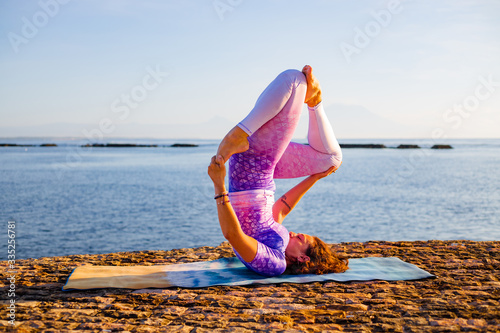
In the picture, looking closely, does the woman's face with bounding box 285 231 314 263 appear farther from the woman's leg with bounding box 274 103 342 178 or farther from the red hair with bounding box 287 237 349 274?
the woman's leg with bounding box 274 103 342 178

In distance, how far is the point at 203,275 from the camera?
4156 millimetres

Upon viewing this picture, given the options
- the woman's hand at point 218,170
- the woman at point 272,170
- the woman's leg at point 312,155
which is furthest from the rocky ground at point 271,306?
the woman's leg at point 312,155

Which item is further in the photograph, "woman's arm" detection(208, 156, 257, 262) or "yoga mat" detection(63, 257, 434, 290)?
"yoga mat" detection(63, 257, 434, 290)

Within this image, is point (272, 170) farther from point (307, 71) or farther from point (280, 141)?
→ point (307, 71)

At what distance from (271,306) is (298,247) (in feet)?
3.28

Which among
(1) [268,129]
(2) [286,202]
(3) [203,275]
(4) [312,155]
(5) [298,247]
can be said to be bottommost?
(3) [203,275]

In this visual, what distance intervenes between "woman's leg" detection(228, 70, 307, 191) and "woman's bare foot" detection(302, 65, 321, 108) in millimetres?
58

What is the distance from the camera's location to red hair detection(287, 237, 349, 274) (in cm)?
423

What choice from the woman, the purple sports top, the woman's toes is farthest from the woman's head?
the woman's toes

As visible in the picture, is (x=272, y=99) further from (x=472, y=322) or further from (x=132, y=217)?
(x=132, y=217)

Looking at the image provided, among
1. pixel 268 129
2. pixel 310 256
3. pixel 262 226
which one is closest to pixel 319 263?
pixel 310 256

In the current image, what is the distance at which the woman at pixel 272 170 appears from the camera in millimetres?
3598

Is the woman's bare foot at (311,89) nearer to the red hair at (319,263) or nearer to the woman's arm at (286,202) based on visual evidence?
the woman's arm at (286,202)

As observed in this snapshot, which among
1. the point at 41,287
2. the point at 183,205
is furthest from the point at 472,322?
the point at 183,205
